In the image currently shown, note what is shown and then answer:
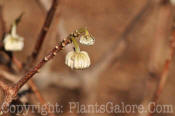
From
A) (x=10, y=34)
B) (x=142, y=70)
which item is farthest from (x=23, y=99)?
(x=142, y=70)

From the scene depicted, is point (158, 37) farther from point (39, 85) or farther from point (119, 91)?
point (119, 91)

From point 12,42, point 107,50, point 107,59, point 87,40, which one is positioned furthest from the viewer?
point 107,50

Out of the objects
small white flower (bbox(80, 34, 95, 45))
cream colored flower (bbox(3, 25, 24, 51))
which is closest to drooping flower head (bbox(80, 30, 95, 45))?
small white flower (bbox(80, 34, 95, 45))

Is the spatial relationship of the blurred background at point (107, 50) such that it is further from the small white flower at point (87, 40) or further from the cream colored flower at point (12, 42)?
the small white flower at point (87, 40)

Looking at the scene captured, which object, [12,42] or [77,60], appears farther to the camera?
[12,42]

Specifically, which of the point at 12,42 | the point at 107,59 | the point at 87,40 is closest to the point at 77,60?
the point at 87,40

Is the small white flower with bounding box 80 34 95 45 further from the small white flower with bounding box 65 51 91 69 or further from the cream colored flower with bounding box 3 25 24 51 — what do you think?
the cream colored flower with bounding box 3 25 24 51

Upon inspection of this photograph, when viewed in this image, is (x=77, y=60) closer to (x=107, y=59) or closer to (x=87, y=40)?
(x=87, y=40)

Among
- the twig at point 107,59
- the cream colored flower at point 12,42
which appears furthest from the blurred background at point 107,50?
the cream colored flower at point 12,42
